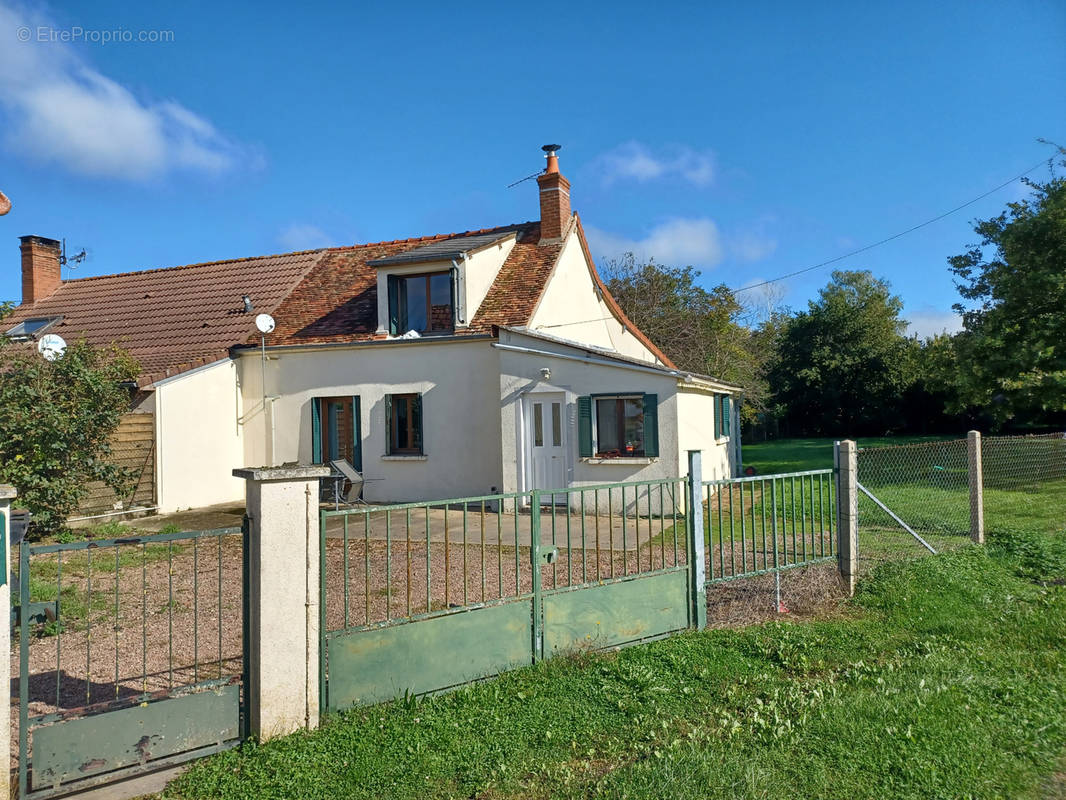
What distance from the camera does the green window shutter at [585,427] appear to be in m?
13.3

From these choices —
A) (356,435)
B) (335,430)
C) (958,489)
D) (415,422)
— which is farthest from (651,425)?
(335,430)

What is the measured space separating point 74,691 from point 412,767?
9.62ft

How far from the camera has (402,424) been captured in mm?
15672

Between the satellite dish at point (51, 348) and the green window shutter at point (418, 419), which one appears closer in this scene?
the satellite dish at point (51, 348)

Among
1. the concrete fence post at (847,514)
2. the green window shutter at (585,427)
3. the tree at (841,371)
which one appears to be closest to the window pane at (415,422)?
the green window shutter at (585,427)

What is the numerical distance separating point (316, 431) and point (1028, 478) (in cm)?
1295

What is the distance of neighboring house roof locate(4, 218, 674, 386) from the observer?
15.6 metres

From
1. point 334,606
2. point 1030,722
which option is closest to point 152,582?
point 334,606

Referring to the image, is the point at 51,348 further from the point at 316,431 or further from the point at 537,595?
the point at 537,595

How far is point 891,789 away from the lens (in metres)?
3.82

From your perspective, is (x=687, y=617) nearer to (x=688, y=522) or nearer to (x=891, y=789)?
(x=688, y=522)

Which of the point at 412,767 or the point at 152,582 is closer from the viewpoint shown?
the point at 412,767

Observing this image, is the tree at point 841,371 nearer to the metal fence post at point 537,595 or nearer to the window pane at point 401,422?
the window pane at point 401,422

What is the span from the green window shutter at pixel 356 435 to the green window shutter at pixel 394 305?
1648 mm
